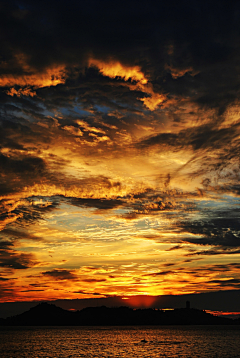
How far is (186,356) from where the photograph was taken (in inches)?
4461

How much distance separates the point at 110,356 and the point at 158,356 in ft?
55.8

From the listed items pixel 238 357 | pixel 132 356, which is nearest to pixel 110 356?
pixel 132 356

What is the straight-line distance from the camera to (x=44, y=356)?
115 m

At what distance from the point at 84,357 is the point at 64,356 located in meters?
8.54

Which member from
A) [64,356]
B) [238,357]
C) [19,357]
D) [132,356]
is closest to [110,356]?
[132,356]

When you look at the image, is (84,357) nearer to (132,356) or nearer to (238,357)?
(132,356)

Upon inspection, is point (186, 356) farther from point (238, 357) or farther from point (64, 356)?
point (64, 356)

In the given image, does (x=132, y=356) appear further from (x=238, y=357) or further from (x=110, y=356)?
(x=238, y=357)

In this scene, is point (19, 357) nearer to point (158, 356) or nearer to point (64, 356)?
point (64, 356)

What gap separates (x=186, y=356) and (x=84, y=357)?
35586 mm

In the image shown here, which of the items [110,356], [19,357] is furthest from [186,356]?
[19,357]

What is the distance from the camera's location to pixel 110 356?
11450cm

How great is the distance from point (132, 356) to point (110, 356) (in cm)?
802

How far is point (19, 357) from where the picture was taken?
11112 centimetres
